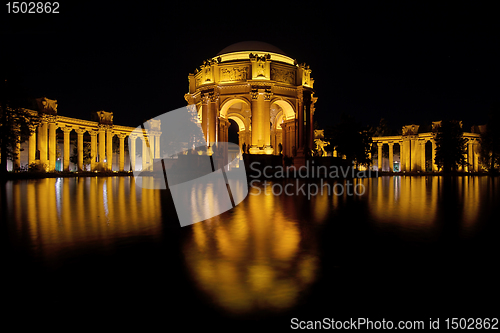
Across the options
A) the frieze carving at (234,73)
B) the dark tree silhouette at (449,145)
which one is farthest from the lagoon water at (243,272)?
the dark tree silhouette at (449,145)

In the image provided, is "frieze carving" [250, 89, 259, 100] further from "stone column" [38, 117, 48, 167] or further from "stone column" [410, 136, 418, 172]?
"stone column" [410, 136, 418, 172]

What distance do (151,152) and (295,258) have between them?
193 ft

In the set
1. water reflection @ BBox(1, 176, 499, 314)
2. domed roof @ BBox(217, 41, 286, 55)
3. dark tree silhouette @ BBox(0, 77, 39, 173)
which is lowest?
water reflection @ BBox(1, 176, 499, 314)

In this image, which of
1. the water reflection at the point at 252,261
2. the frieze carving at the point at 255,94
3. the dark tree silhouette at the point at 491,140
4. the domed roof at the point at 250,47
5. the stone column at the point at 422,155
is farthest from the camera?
the stone column at the point at 422,155

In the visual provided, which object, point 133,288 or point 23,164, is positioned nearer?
point 133,288

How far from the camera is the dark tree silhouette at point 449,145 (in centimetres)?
5069

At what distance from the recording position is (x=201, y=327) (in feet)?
8.67

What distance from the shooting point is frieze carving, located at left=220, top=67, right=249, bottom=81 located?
130 feet

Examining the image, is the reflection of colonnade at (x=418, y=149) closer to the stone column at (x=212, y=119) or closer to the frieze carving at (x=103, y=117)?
the stone column at (x=212, y=119)

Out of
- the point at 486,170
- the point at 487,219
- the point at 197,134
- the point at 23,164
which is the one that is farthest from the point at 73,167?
the point at 486,170

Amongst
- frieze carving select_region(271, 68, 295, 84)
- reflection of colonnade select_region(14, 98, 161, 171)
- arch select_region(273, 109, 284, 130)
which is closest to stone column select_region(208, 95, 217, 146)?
frieze carving select_region(271, 68, 295, 84)

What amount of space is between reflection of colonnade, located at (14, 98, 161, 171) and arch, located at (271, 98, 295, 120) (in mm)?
27860

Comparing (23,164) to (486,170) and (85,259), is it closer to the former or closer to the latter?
(85,259)

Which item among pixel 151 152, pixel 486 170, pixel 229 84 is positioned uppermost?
pixel 229 84
